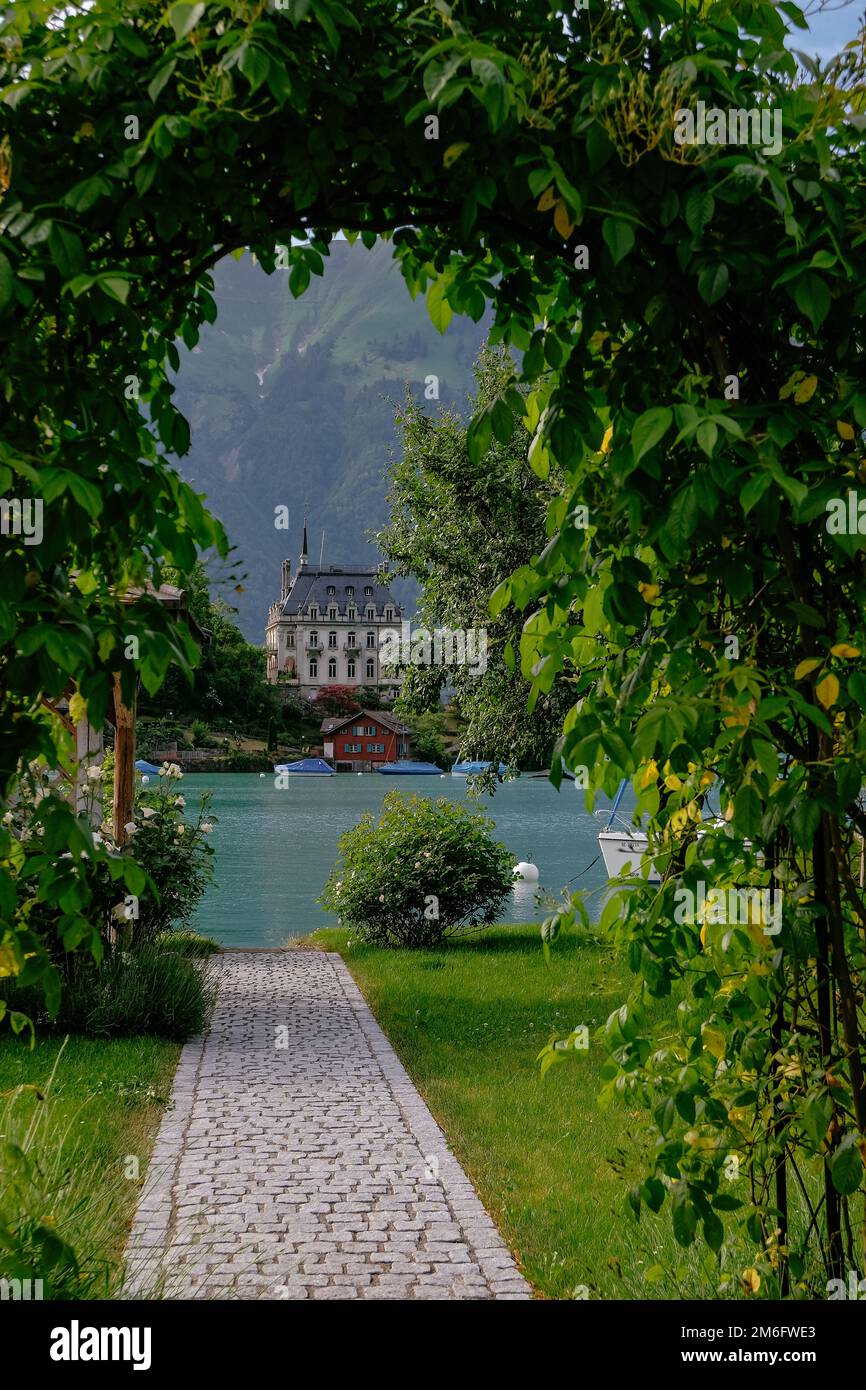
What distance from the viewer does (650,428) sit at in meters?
2.15

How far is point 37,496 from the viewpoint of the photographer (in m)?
2.11

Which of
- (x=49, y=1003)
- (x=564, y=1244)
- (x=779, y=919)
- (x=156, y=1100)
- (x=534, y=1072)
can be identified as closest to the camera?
(x=49, y=1003)

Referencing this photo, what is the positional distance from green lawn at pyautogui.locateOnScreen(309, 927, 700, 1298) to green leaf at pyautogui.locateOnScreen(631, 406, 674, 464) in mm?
1501

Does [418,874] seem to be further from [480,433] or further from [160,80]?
[160,80]

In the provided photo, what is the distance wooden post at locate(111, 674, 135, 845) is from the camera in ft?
32.1

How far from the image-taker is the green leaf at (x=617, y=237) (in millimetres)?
2184

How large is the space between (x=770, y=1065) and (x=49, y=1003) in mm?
1650

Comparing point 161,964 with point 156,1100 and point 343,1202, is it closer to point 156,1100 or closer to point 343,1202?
point 156,1100

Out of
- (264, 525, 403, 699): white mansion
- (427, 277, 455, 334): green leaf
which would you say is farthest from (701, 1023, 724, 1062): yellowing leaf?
(264, 525, 403, 699): white mansion

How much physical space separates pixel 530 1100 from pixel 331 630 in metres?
78.7

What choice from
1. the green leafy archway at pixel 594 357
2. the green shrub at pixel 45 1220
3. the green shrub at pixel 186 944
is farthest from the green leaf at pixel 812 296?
the green shrub at pixel 186 944

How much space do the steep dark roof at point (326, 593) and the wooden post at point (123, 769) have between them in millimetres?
76730
